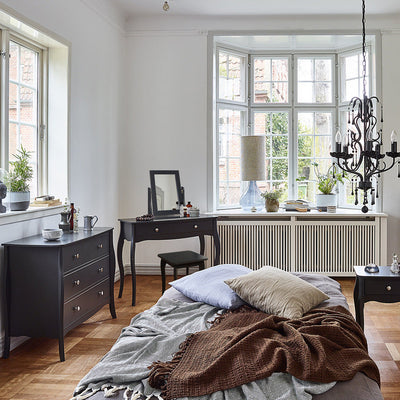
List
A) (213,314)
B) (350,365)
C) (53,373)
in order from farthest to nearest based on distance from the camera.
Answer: (53,373) → (213,314) → (350,365)

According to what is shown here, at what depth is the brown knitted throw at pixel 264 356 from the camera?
180 cm

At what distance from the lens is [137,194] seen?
5.79 meters

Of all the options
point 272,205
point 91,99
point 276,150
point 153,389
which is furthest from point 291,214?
point 153,389

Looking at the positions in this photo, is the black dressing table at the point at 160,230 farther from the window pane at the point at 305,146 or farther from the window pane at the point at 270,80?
the window pane at the point at 270,80

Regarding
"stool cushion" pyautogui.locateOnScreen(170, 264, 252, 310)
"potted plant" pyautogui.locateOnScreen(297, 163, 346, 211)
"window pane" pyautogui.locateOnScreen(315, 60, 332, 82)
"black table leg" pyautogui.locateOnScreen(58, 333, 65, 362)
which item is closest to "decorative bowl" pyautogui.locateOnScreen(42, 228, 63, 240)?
"black table leg" pyautogui.locateOnScreen(58, 333, 65, 362)

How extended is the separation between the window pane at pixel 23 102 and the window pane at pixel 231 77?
2502 mm

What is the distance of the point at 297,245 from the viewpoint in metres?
5.61

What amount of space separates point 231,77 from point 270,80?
52 cm

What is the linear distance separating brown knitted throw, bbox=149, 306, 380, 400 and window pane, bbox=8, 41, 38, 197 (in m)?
2.39

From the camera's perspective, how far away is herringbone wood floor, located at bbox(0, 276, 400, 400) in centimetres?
278

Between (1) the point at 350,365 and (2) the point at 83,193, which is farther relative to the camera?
(2) the point at 83,193

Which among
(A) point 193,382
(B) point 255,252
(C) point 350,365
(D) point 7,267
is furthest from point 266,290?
(B) point 255,252

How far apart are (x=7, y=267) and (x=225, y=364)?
6.37ft

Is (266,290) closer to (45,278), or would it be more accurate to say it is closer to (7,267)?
(45,278)
